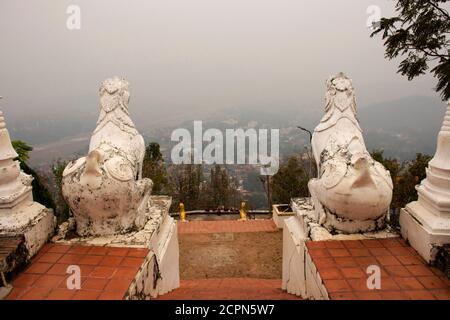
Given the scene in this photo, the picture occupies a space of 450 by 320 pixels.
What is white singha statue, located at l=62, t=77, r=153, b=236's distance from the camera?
3303 millimetres

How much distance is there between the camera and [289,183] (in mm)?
14352

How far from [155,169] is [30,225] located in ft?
36.2

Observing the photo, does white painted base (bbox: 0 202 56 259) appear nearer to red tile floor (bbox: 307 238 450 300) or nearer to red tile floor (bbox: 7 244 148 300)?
red tile floor (bbox: 7 244 148 300)

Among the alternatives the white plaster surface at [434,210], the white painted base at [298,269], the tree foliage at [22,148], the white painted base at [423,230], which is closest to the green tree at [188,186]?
the tree foliage at [22,148]

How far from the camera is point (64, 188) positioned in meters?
3.40

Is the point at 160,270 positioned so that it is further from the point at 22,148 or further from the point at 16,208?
the point at 22,148

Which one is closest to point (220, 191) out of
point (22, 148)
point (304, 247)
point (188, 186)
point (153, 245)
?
point (188, 186)

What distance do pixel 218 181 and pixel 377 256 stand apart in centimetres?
1477

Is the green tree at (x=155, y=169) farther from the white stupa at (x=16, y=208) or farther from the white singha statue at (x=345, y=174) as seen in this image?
the white singha statue at (x=345, y=174)

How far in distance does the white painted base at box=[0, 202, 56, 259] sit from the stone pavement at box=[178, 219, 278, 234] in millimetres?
4591

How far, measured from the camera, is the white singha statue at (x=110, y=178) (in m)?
3.30

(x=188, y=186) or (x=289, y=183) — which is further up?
(x=289, y=183)

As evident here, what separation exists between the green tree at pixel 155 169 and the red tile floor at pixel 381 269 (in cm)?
1046

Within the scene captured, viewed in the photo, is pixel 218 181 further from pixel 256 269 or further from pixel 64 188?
pixel 64 188
